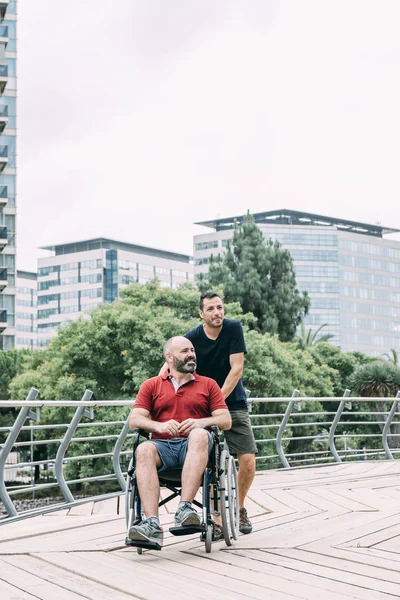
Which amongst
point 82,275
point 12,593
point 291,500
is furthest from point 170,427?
point 82,275

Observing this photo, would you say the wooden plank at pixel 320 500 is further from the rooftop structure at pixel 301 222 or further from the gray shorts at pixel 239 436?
the rooftop structure at pixel 301 222

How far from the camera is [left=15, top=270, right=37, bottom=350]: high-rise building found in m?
168

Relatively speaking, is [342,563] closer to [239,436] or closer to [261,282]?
[239,436]

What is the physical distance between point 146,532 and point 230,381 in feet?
4.43

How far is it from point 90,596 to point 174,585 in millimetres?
421

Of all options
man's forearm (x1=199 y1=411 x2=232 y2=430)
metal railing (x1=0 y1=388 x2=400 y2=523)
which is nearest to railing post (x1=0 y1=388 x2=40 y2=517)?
metal railing (x1=0 y1=388 x2=400 y2=523)

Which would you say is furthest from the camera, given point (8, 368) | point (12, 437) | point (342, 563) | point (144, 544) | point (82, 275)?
point (82, 275)

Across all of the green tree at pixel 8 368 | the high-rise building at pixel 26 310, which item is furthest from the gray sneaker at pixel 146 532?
the high-rise building at pixel 26 310

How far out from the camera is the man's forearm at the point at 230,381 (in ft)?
19.3

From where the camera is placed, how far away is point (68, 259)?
15838 centimetres

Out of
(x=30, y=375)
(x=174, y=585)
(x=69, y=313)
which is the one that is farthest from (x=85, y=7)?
(x=69, y=313)

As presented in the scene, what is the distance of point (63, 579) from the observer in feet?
14.4

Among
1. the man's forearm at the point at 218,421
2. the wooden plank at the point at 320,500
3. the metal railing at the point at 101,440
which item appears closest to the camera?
the man's forearm at the point at 218,421

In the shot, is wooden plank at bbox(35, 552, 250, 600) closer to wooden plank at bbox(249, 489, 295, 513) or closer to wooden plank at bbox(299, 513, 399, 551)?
wooden plank at bbox(299, 513, 399, 551)
